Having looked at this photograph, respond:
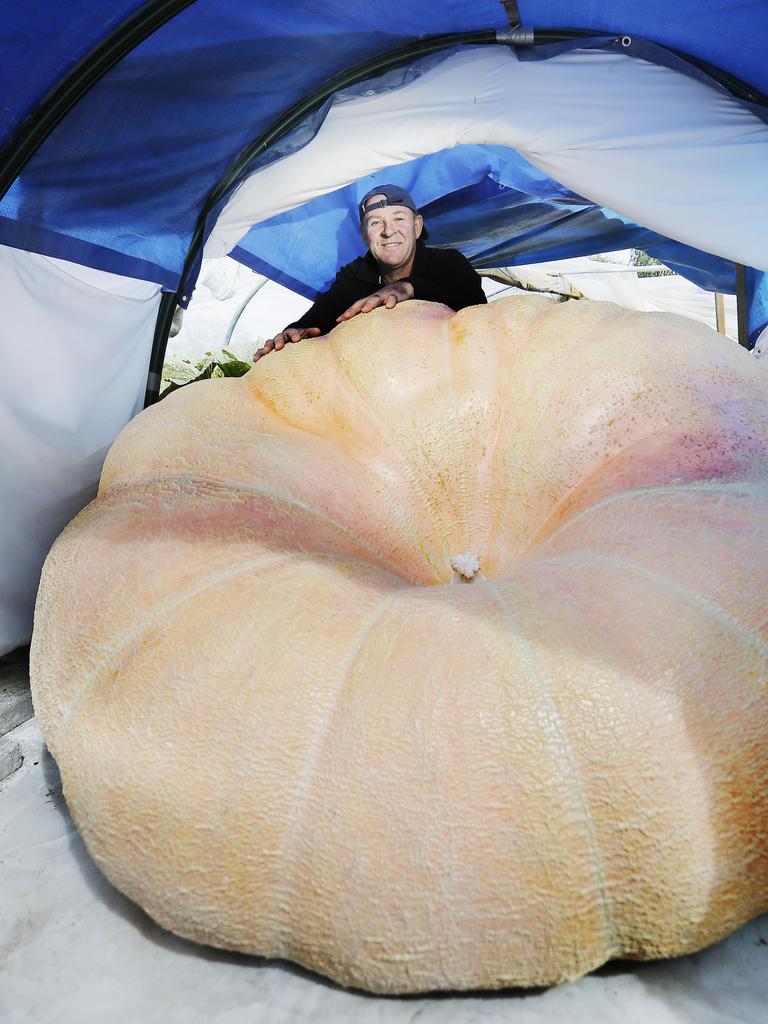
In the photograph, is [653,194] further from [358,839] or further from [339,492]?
[358,839]

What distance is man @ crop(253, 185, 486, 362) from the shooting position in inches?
101

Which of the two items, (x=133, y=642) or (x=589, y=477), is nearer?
(x=133, y=642)

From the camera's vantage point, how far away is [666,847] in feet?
2.93

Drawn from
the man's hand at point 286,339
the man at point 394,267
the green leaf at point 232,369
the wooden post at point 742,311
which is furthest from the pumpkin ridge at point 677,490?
the green leaf at point 232,369

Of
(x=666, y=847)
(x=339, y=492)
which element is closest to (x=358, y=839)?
(x=666, y=847)

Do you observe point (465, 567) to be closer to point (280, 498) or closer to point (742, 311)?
point (280, 498)

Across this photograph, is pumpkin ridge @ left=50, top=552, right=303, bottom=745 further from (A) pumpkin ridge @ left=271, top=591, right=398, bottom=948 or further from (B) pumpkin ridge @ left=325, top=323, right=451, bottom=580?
(B) pumpkin ridge @ left=325, top=323, right=451, bottom=580

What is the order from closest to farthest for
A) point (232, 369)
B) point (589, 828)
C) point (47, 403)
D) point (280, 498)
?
point (589, 828) < point (280, 498) < point (47, 403) < point (232, 369)

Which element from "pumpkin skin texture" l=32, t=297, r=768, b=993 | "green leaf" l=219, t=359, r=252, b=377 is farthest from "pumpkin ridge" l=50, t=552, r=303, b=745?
"green leaf" l=219, t=359, r=252, b=377

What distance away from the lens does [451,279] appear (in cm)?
270

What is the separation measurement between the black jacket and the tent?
0.32 meters

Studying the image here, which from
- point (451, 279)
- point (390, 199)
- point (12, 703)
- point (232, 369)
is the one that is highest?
point (390, 199)

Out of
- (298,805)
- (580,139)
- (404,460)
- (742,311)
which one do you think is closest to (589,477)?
(404,460)

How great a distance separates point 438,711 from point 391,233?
201 cm
